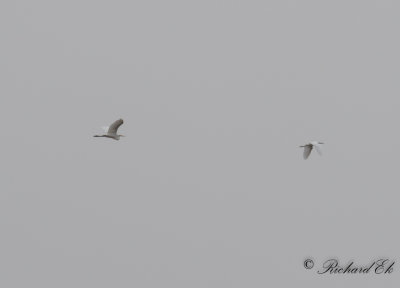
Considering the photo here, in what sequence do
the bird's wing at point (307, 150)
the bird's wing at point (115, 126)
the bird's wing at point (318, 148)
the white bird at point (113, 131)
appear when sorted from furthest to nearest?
the bird's wing at point (307, 150), the bird's wing at point (318, 148), the white bird at point (113, 131), the bird's wing at point (115, 126)

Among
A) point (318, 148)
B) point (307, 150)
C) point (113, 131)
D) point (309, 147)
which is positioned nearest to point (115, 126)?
point (113, 131)

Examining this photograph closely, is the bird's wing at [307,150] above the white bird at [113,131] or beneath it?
above

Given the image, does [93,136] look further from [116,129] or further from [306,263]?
[306,263]

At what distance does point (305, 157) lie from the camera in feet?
279

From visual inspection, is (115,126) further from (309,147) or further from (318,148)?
(309,147)

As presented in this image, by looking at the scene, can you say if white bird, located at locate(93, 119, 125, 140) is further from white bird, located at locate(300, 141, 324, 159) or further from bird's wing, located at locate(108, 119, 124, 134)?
white bird, located at locate(300, 141, 324, 159)

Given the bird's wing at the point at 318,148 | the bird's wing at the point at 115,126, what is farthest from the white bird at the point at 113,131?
the bird's wing at the point at 318,148

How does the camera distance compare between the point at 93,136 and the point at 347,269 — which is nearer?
the point at 93,136

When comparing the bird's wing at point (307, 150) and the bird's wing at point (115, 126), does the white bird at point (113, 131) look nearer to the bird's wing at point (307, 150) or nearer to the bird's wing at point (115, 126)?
the bird's wing at point (115, 126)

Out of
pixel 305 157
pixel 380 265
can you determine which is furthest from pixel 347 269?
pixel 305 157

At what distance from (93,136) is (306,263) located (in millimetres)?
28418

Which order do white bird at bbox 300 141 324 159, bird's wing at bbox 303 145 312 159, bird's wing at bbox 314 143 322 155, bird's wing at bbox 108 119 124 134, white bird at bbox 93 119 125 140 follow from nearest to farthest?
bird's wing at bbox 108 119 124 134, white bird at bbox 93 119 125 140, bird's wing at bbox 314 143 322 155, white bird at bbox 300 141 324 159, bird's wing at bbox 303 145 312 159

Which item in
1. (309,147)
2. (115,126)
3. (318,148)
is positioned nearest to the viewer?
(115,126)

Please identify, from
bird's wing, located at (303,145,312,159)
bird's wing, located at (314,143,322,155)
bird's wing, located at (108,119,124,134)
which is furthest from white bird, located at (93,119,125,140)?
bird's wing, located at (314,143,322,155)
